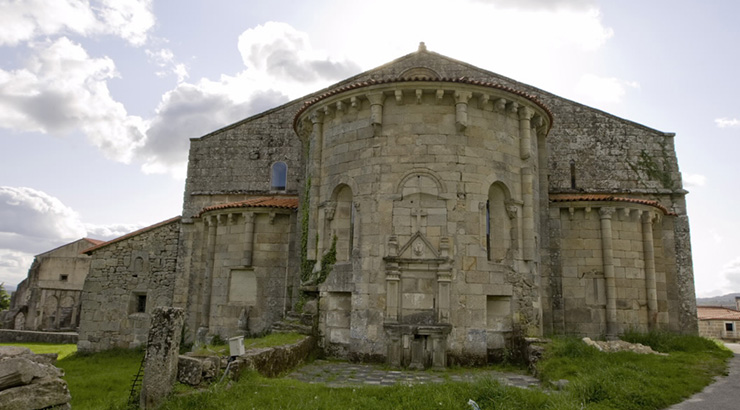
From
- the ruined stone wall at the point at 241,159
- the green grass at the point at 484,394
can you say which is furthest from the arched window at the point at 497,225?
the ruined stone wall at the point at 241,159

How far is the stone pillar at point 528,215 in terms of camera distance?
12.2 m

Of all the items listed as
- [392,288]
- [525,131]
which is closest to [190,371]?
[392,288]

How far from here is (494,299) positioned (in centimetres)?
1156

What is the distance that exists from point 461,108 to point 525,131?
207cm

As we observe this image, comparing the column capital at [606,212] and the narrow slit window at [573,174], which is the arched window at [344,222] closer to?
the column capital at [606,212]

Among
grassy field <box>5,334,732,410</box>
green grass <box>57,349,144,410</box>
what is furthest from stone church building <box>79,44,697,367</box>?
grassy field <box>5,334,732,410</box>

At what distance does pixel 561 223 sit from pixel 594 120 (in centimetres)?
687

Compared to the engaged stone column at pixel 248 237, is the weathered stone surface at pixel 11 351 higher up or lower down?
lower down

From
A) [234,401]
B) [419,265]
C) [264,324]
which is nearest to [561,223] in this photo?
[419,265]

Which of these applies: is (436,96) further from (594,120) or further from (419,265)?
(594,120)

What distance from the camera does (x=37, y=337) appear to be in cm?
2755

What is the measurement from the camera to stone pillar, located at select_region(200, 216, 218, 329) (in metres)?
16.1

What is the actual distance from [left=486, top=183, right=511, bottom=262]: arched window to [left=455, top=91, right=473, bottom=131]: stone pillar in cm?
178

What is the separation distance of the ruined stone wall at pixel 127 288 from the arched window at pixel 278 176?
442 centimetres
